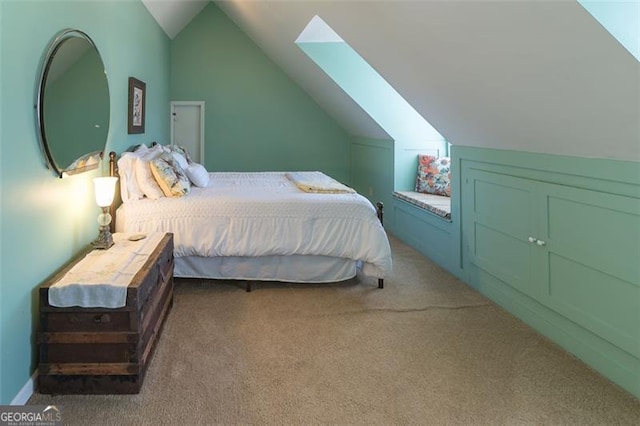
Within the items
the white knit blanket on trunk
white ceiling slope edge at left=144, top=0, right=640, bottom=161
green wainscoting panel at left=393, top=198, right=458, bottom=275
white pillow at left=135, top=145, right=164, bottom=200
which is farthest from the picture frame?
green wainscoting panel at left=393, top=198, right=458, bottom=275

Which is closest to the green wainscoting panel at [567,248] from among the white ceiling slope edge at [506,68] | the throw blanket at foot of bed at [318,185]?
the white ceiling slope edge at [506,68]

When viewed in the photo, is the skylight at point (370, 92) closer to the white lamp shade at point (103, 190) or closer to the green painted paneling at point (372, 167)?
the green painted paneling at point (372, 167)

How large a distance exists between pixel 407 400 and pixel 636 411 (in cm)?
93

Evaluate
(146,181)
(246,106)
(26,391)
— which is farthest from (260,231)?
(246,106)

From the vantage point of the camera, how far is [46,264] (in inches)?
76.4

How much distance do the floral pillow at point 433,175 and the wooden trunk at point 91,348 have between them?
3.44 meters

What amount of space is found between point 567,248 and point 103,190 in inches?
Result: 98.0

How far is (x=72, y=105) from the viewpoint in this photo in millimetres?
2240

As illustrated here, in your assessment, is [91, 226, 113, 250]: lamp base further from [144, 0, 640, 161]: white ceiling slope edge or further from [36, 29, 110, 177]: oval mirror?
[144, 0, 640, 161]: white ceiling slope edge

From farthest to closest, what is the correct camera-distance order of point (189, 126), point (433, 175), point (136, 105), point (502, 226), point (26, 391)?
point (189, 126), point (433, 175), point (136, 105), point (502, 226), point (26, 391)

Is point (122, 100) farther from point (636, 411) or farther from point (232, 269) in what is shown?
point (636, 411)

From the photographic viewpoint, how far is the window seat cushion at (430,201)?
3658 mm

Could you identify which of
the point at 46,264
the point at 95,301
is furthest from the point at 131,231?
the point at 95,301

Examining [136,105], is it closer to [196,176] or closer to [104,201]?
[196,176]
